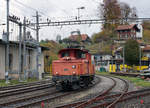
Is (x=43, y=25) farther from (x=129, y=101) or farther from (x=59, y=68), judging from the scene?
(x=129, y=101)

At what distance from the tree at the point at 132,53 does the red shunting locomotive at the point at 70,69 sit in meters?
35.9

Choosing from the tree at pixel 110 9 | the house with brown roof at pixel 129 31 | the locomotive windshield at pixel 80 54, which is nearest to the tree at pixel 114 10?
the tree at pixel 110 9

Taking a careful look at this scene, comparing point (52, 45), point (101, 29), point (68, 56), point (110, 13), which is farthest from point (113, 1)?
point (68, 56)

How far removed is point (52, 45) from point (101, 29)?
2859 cm

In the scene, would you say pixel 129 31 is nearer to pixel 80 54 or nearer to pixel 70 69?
pixel 80 54

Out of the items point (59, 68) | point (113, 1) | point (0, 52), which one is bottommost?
point (59, 68)

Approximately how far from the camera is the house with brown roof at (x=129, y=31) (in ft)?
247

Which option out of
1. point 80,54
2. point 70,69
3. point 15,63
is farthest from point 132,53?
point 70,69

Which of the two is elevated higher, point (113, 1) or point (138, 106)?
point (113, 1)

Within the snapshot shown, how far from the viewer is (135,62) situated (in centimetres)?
5094

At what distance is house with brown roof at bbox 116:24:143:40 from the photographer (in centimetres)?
7538

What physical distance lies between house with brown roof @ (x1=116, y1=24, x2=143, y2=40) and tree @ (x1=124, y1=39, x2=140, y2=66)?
21.2 m

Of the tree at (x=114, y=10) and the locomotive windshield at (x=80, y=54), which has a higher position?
the tree at (x=114, y=10)

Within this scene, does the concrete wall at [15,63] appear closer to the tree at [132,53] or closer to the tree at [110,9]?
the tree at [132,53]
